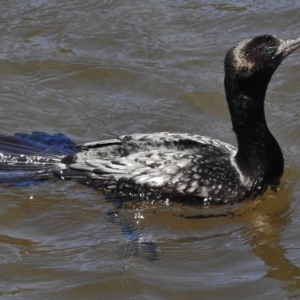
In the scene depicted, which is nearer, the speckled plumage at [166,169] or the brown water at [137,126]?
the brown water at [137,126]

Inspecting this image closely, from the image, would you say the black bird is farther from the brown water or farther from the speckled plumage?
the brown water

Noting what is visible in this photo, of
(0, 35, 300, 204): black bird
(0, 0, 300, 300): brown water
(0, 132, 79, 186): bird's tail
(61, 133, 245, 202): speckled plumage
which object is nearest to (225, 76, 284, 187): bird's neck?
(0, 35, 300, 204): black bird

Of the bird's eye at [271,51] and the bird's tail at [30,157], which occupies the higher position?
the bird's eye at [271,51]

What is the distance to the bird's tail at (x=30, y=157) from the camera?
8.24 m

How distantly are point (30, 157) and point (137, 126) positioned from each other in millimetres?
1394

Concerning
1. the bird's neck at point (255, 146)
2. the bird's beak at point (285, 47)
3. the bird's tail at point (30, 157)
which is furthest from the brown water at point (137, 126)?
the bird's beak at point (285, 47)

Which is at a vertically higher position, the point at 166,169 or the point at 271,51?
the point at 271,51

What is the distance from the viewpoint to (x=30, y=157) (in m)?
8.40

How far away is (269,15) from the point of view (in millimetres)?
11266

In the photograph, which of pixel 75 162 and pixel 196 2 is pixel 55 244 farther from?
pixel 196 2

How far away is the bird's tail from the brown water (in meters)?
0.13

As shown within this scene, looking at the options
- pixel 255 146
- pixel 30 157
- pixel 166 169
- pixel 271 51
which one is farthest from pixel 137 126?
pixel 271 51

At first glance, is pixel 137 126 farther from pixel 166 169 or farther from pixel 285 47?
pixel 285 47

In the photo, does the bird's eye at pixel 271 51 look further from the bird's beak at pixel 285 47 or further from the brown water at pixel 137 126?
the brown water at pixel 137 126
